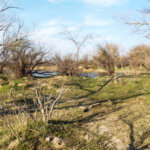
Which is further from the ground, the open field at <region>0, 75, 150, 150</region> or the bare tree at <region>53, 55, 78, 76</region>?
the bare tree at <region>53, 55, 78, 76</region>

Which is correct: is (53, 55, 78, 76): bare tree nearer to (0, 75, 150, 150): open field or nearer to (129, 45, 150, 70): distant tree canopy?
(129, 45, 150, 70): distant tree canopy

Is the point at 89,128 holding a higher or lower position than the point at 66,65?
lower

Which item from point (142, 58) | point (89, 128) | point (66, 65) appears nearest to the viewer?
point (89, 128)

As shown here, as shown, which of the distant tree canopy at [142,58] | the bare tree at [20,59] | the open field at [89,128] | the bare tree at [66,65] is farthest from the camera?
the distant tree canopy at [142,58]

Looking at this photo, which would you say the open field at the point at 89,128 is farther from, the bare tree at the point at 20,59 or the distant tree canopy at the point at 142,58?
the distant tree canopy at the point at 142,58

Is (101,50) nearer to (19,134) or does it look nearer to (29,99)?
(29,99)

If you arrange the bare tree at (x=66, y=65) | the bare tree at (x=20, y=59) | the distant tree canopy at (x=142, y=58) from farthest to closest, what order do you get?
the distant tree canopy at (x=142, y=58)
the bare tree at (x=66, y=65)
the bare tree at (x=20, y=59)

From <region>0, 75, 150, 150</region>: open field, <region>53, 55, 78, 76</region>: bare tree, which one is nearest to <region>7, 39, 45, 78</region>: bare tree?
<region>53, 55, 78, 76</region>: bare tree

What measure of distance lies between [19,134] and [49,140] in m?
0.62

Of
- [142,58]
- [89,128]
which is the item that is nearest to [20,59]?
[89,128]

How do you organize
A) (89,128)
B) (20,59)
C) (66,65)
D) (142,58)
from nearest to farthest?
1. (89,128)
2. (20,59)
3. (66,65)
4. (142,58)

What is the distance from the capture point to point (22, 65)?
485 inches

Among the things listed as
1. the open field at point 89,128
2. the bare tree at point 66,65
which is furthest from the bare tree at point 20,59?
the open field at point 89,128

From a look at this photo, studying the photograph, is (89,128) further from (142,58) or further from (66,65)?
(142,58)
